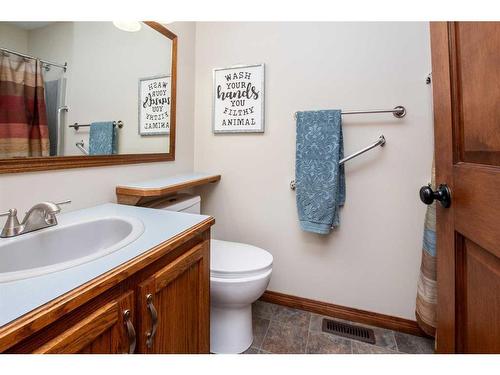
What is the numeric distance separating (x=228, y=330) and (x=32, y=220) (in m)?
0.95

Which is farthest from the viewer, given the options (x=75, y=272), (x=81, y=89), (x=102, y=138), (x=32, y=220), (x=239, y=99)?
(x=239, y=99)

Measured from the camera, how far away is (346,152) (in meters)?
1.40

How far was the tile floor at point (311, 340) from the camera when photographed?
49.1 inches

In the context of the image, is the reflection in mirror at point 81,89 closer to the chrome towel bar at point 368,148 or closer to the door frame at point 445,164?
the chrome towel bar at point 368,148

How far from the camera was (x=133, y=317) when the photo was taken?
596 mm

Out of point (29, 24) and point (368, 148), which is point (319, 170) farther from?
point (29, 24)

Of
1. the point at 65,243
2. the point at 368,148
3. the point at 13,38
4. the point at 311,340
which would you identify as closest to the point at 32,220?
the point at 65,243

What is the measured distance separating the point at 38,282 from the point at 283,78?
1462 millimetres

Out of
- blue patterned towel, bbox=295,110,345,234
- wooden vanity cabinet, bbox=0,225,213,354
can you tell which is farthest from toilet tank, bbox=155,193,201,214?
blue patterned towel, bbox=295,110,345,234

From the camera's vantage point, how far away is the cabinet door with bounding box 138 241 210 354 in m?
0.63

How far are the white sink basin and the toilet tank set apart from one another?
1.26 ft

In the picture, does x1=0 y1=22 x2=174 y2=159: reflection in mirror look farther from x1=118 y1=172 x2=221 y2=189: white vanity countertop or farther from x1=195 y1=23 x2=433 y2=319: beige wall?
x1=195 y1=23 x2=433 y2=319: beige wall

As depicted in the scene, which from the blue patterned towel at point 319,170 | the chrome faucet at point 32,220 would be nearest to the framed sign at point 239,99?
the blue patterned towel at point 319,170
